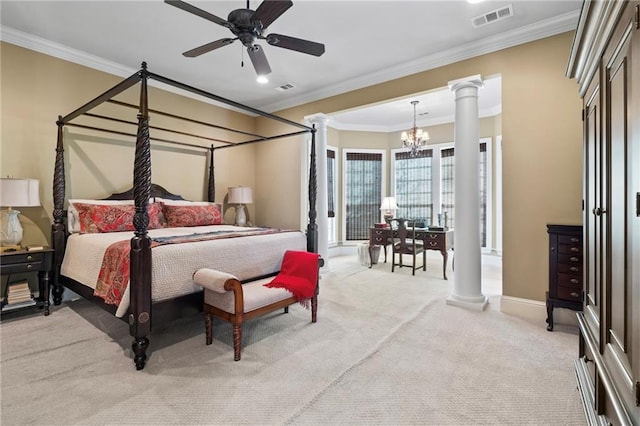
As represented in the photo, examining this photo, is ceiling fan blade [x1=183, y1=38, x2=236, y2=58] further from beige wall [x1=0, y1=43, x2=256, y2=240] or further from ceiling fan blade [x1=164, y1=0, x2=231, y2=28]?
beige wall [x1=0, y1=43, x2=256, y2=240]

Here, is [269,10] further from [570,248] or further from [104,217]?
[570,248]

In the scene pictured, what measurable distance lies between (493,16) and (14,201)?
4.98 m

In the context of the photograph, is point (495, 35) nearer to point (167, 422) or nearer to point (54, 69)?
point (167, 422)

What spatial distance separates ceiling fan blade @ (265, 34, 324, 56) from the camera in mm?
2332

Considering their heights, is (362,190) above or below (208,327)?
above

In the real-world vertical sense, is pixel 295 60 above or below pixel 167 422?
above

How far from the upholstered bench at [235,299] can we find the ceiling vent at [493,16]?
3.22 meters

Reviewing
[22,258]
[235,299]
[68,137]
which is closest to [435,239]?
[235,299]

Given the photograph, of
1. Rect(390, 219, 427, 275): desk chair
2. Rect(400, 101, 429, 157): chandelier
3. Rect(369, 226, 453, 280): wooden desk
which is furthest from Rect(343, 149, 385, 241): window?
Rect(390, 219, 427, 275): desk chair

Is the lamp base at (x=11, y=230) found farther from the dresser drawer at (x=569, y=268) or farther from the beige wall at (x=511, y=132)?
the dresser drawer at (x=569, y=268)

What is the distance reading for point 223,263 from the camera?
2.76 m

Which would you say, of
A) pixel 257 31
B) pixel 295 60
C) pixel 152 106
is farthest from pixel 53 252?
pixel 295 60

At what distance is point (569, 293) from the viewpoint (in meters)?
2.79

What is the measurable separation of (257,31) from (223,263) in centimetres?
191
